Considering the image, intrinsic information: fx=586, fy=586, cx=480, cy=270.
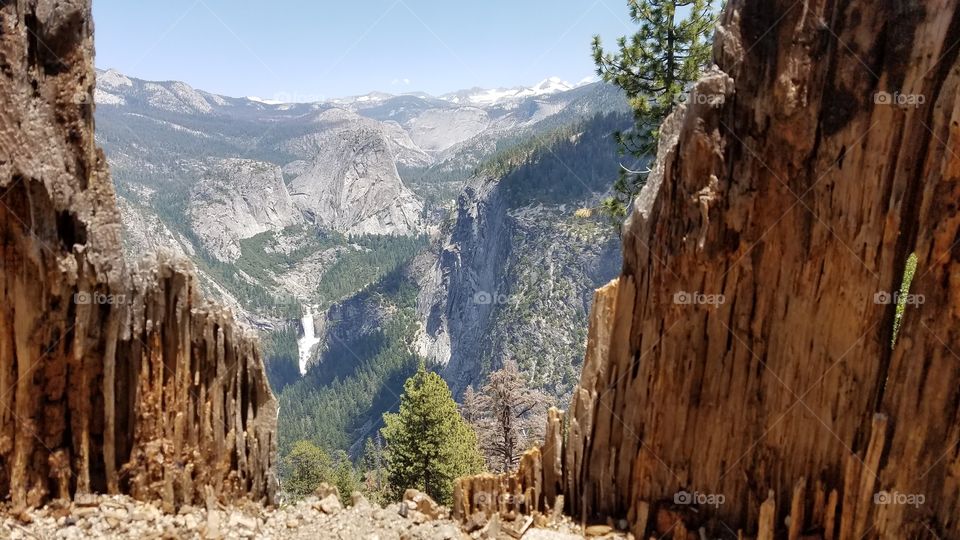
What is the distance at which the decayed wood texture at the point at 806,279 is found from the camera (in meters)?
7.39

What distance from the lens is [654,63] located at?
57.2 feet

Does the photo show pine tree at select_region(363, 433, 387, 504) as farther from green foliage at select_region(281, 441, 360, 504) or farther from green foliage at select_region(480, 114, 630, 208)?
green foliage at select_region(480, 114, 630, 208)

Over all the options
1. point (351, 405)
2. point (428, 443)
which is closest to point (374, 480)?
point (428, 443)

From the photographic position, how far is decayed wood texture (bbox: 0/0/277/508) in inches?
303

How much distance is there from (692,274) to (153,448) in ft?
28.4

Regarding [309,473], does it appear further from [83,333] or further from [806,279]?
[806,279]

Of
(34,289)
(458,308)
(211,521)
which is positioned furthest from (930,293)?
(458,308)

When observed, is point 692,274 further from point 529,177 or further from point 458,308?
point 458,308

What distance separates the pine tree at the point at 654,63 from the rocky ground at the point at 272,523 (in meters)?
10.5

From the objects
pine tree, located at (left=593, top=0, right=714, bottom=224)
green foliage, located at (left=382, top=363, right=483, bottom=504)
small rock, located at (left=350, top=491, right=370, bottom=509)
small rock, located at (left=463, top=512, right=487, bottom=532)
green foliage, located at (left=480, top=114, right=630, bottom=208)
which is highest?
green foliage, located at (left=480, top=114, right=630, bottom=208)

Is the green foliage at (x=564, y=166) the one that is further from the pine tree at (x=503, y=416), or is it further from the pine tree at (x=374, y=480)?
the pine tree at (x=503, y=416)

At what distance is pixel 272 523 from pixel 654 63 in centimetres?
1553

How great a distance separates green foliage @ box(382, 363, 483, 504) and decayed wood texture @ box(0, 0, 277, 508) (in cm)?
1662

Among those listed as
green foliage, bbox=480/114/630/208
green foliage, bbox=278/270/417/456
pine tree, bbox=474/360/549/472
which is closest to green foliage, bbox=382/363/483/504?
pine tree, bbox=474/360/549/472
